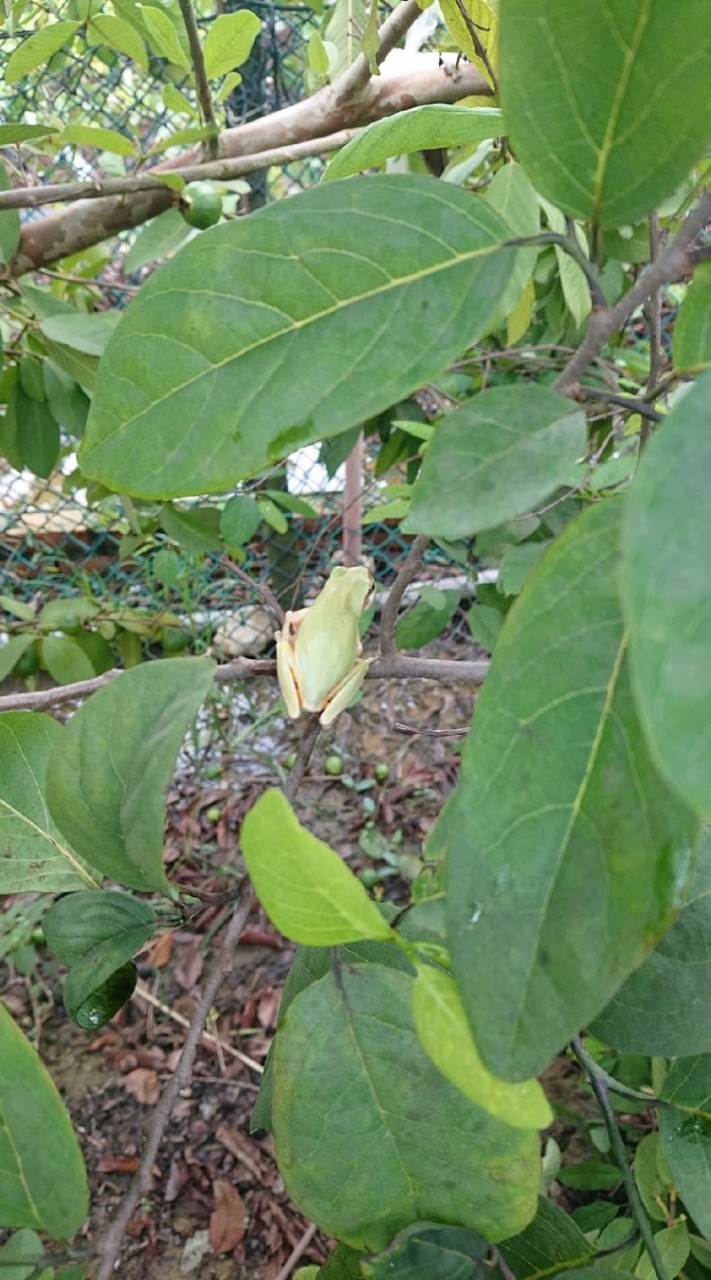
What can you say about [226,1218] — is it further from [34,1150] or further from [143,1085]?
[34,1150]

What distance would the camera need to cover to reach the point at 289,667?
0.48m

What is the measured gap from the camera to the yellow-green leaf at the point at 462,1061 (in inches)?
10.8

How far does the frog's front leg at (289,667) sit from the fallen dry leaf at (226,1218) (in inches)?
41.4

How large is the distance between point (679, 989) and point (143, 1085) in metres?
1.20

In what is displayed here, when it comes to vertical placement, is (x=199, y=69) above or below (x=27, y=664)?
above

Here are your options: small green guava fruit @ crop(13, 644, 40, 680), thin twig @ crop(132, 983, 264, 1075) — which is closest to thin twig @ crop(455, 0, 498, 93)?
small green guava fruit @ crop(13, 644, 40, 680)

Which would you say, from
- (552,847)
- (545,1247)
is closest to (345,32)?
(552,847)

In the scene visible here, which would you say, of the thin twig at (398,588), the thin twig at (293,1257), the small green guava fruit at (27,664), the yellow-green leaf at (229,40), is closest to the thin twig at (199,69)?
the yellow-green leaf at (229,40)

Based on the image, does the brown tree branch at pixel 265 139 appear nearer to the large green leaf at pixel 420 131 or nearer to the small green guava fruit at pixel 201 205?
the small green guava fruit at pixel 201 205

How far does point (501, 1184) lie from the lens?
35 centimetres

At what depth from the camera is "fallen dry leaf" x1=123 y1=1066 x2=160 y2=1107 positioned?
4.38 feet

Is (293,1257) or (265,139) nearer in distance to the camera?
(265,139)

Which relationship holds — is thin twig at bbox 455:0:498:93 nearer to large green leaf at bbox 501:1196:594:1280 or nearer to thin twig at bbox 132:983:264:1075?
large green leaf at bbox 501:1196:594:1280

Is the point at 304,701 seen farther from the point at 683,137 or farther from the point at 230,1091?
the point at 230,1091
